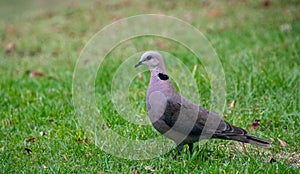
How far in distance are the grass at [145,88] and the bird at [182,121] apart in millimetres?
199

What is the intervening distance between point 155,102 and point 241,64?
2671mm

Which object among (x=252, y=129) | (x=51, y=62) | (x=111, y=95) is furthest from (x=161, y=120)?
(x=51, y=62)

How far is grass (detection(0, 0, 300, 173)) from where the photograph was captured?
447 cm

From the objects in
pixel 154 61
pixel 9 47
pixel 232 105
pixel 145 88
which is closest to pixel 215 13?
pixel 9 47

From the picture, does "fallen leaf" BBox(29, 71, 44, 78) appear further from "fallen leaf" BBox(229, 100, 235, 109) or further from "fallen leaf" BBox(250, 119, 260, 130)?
"fallen leaf" BBox(250, 119, 260, 130)

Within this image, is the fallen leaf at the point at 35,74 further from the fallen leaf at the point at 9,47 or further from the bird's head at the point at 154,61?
the bird's head at the point at 154,61

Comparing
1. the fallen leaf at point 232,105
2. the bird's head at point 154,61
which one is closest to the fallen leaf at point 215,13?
the fallen leaf at point 232,105

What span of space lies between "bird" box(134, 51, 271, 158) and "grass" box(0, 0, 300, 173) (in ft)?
0.65

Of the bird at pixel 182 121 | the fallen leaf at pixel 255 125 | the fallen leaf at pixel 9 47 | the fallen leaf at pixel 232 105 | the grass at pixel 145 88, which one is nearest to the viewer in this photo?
the bird at pixel 182 121

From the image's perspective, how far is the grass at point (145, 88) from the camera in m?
4.47

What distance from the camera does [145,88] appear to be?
6.45 m

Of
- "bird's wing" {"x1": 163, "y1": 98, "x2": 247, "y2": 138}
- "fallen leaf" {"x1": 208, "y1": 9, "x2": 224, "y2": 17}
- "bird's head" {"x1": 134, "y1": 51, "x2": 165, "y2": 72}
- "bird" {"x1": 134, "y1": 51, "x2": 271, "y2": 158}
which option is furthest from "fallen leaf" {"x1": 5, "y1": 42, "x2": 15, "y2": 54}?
"bird's wing" {"x1": 163, "y1": 98, "x2": 247, "y2": 138}

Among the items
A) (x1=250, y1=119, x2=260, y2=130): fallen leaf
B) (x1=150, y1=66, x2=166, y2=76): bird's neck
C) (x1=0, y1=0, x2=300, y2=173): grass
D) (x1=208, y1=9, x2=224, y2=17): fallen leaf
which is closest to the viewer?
(x1=0, y1=0, x2=300, y2=173): grass

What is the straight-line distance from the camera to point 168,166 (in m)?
4.34
